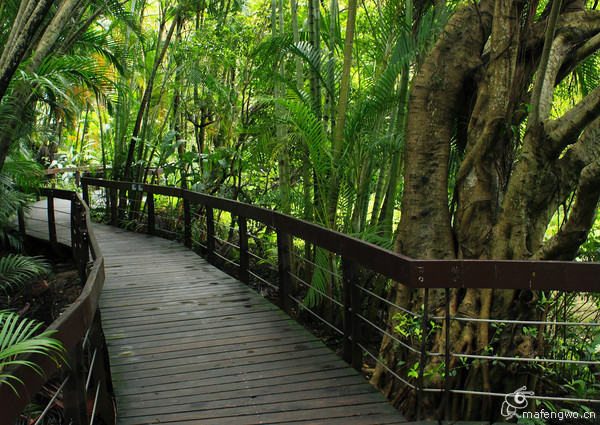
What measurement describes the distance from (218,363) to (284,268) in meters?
1.26

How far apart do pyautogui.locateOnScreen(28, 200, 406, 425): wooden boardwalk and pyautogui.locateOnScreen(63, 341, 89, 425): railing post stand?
0.67m

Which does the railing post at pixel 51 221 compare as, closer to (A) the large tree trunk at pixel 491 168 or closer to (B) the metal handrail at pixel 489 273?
(A) the large tree trunk at pixel 491 168

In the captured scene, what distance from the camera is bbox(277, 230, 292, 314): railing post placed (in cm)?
479

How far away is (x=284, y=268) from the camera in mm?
4840

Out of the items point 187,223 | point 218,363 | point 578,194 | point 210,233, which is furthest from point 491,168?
point 187,223

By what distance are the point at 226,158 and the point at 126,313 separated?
4.44m

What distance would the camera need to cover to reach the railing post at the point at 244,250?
555cm

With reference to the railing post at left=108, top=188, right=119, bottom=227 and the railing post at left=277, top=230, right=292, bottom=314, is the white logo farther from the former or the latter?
the railing post at left=108, top=188, right=119, bottom=227

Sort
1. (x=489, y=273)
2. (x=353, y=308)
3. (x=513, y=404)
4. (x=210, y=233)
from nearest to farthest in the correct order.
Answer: (x=489, y=273), (x=513, y=404), (x=353, y=308), (x=210, y=233)

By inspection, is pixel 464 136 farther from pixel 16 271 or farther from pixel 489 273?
pixel 16 271

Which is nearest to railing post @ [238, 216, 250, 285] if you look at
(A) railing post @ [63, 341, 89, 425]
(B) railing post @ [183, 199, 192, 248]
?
(B) railing post @ [183, 199, 192, 248]

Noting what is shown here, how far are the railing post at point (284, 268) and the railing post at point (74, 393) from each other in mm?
2493

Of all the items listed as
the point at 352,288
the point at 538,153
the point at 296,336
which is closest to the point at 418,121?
the point at 538,153

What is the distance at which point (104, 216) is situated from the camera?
10.9 m
